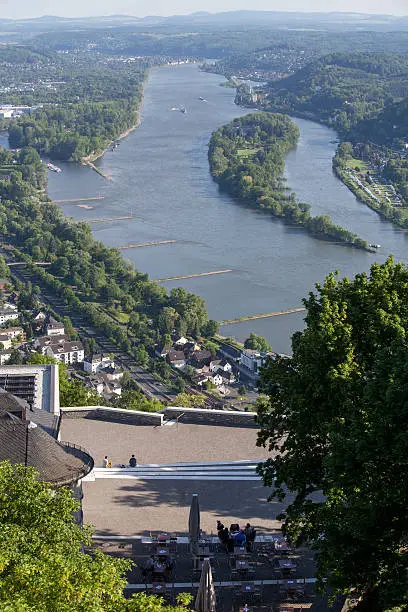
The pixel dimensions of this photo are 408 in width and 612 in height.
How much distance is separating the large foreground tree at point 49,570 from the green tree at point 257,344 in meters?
15.5

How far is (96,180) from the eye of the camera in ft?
132

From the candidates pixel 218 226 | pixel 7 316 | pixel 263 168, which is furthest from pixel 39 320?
pixel 263 168

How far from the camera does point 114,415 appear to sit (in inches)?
344

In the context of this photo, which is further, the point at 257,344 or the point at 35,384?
the point at 257,344

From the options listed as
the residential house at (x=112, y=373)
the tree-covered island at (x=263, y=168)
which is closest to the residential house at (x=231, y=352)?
the residential house at (x=112, y=373)

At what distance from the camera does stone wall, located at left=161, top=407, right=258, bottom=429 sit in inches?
339

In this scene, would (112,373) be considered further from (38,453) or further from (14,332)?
(38,453)

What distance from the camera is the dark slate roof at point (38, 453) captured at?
6445 mm

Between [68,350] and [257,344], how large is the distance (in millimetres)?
4222

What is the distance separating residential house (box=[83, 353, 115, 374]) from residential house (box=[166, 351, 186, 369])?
127 centimetres

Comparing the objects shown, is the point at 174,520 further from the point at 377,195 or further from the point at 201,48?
the point at 201,48

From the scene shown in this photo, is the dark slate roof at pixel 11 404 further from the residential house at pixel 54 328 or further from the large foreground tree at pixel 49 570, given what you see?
the residential house at pixel 54 328

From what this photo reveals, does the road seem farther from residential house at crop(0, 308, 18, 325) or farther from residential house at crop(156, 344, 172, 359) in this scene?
residential house at crop(0, 308, 18, 325)

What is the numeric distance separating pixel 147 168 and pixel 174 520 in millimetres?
35657
